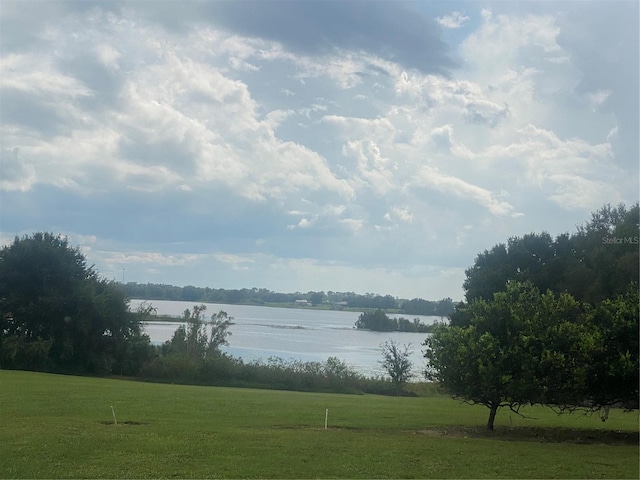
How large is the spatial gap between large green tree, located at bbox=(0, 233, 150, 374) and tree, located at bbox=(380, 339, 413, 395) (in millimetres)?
22061

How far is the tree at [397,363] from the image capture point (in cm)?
4956

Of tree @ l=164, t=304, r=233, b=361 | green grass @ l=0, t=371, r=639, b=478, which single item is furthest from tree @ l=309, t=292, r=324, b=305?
green grass @ l=0, t=371, r=639, b=478

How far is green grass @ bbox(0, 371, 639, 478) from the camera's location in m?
12.9

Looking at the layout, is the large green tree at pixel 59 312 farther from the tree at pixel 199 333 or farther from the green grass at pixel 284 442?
the green grass at pixel 284 442

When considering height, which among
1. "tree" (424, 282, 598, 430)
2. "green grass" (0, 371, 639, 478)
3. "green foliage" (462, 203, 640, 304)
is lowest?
"green grass" (0, 371, 639, 478)

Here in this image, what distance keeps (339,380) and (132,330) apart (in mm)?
21051

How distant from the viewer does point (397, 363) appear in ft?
162

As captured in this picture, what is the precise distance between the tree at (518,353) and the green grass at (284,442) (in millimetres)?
1449

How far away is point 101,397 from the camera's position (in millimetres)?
26312

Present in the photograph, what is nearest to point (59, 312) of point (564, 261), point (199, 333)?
point (199, 333)

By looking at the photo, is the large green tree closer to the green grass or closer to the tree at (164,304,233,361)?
the tree at (164,304,233,361)

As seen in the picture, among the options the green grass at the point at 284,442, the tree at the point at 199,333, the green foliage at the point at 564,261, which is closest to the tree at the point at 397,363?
the green foliage at the point at 564,261

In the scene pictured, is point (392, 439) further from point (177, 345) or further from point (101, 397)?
point (177, 345)

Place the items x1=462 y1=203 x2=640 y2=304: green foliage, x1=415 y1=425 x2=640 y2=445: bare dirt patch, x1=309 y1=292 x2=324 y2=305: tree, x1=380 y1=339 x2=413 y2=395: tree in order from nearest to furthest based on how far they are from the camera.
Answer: x1=415 y1=425 x2=640 y2=445: bare dirt patch → x1=462 y1=203 x2=640 y2=304: green foliage → x1=380 y1=339 x2=413 y2=395: tree → x1=309 y1=292 x2=324 y2=305: tree
